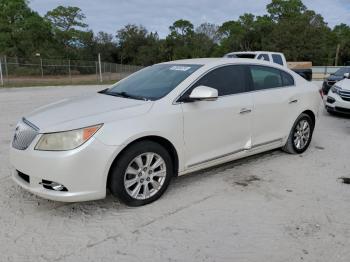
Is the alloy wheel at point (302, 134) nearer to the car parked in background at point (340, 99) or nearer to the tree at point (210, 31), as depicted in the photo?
the car parked in background at point (340, 99)

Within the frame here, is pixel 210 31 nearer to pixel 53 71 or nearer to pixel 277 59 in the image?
pixel 53 71

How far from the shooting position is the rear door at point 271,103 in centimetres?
491

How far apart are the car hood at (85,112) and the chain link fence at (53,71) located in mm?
24214

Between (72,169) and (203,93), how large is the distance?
5.34 feet

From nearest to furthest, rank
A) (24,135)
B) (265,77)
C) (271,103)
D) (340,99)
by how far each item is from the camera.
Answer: (24,135) → (271,103) → (265,77) → (340,99)

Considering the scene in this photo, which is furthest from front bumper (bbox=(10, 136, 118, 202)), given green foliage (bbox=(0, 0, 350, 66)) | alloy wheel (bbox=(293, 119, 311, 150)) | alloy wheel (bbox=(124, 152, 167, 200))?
green foliage (bbox=(0, 0, 350, 66))

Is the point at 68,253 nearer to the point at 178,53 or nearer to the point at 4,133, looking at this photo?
the point at 4,133

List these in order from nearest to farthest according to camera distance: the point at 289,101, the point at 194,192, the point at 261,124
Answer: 1. the point at 194,192
2. the point at 261,124
3. the point at 289,101

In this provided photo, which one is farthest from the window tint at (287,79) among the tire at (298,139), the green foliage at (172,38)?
the green foliage at (172,38)

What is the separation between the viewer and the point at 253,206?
388cm

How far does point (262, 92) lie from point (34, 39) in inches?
1950

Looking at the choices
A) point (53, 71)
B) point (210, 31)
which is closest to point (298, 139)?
point (53, 71)

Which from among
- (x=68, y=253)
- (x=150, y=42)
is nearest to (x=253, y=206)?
(x=68, y=253)

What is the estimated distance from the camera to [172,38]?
71.8m
